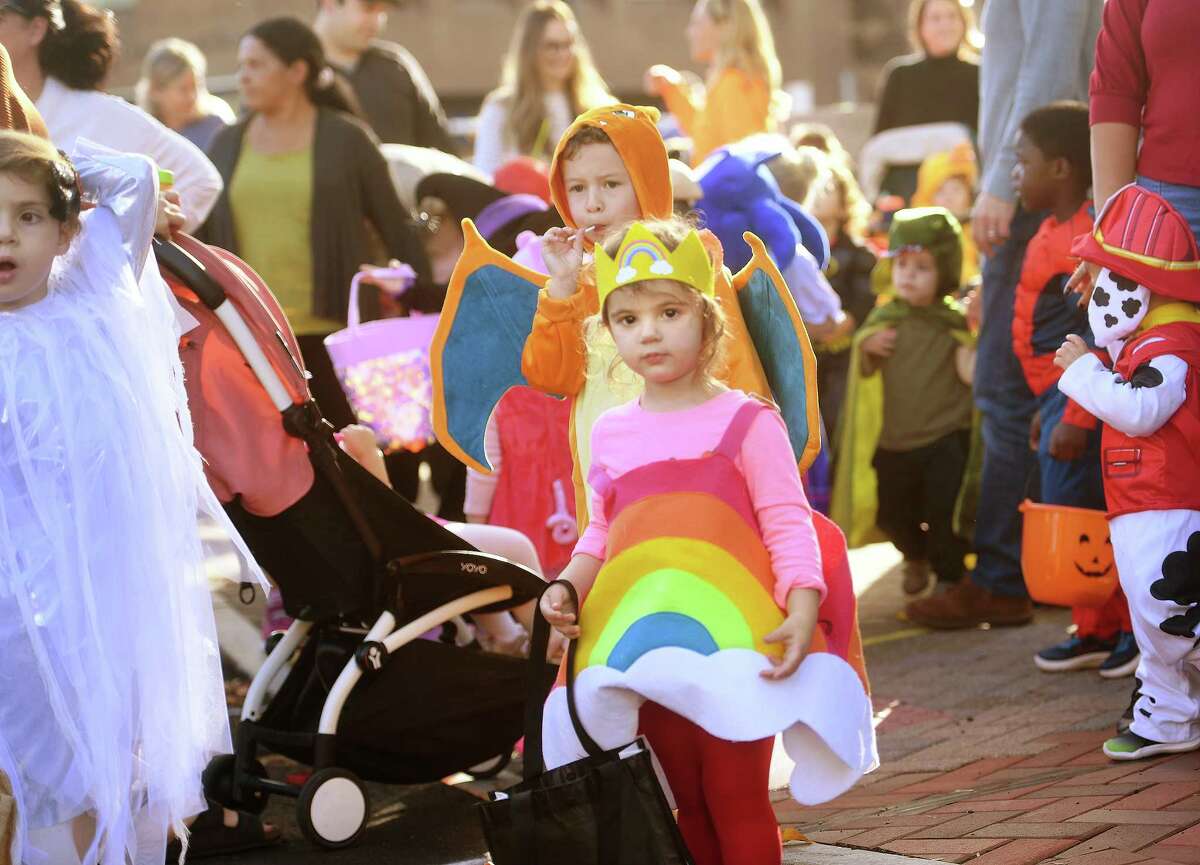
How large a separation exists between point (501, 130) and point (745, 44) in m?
1.39

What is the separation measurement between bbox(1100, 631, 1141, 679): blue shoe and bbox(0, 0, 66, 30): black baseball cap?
12.5ft

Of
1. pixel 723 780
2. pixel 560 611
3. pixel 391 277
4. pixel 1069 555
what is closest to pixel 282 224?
pixel 391 277

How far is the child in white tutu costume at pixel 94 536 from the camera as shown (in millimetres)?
3785

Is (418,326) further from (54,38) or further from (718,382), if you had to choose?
(718,382)

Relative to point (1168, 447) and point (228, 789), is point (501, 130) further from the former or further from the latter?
point (1168, 447)

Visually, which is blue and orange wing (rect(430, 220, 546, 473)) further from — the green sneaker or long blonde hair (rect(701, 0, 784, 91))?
long blonde hair (rect(701, 0, 784, 91))

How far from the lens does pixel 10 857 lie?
3689 millimetres

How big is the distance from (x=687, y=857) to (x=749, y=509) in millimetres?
665

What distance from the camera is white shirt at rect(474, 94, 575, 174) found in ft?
27.5

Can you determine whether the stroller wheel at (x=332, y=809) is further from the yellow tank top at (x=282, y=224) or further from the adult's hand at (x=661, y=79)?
the adult's hand at (x=661, y=79)

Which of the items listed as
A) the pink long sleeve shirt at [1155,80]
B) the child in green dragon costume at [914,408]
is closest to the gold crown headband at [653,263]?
the pink long sleeve shirt at [1155,80]

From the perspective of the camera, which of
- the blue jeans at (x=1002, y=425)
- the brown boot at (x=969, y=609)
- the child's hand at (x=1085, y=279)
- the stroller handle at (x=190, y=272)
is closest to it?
the stroller handle at (x=190, y=272)

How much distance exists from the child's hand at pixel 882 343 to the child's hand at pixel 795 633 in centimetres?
382

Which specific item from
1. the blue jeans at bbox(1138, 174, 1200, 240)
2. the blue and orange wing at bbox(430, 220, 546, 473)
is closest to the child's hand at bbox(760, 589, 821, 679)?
the blue and orange wing at bbox(430, 220, 546, 473)
